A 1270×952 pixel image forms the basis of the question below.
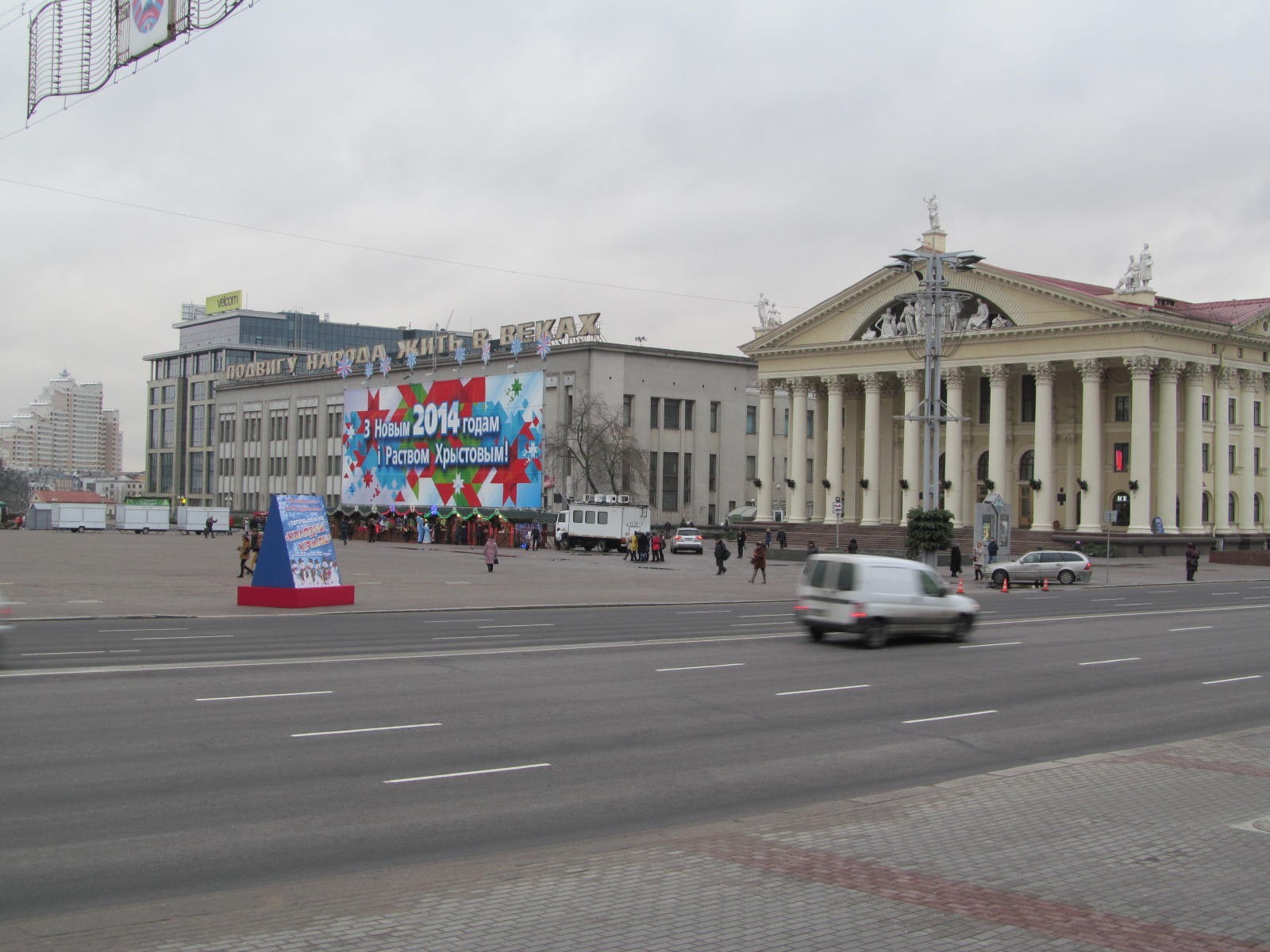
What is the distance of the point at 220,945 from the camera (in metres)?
7.06

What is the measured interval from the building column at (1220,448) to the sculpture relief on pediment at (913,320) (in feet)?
39.6

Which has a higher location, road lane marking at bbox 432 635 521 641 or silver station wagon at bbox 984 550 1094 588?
silver station wagon at bbox 984 550 1094 588

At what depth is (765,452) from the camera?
87.8 m

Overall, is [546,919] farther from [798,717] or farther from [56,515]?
[56,515]

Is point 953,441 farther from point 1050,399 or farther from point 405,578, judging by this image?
point 405,578

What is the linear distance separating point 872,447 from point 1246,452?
21523 millimetres

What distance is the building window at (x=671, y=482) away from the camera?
96.1 meters

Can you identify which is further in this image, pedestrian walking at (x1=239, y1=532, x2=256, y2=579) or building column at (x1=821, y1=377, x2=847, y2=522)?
building column at (x1=821, y1=377, x2=847, y2=522)

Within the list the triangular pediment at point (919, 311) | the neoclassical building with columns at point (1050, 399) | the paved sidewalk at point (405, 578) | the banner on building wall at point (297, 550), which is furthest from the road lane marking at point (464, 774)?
the neoclassical building with columns at point (1050, 399)

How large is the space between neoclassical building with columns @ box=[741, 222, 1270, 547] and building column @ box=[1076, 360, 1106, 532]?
0.31 feet

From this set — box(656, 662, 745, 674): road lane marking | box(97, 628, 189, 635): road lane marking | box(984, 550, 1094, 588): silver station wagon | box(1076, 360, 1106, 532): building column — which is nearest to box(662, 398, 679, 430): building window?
box(1076, 360, 1106, 532): building column

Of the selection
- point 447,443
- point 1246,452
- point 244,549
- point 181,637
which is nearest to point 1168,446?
point 1246,452

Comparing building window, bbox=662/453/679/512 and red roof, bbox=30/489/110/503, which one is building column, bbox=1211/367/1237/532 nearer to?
building window, bbox=662/453/679/512

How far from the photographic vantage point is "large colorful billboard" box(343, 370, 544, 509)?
3669 inches
